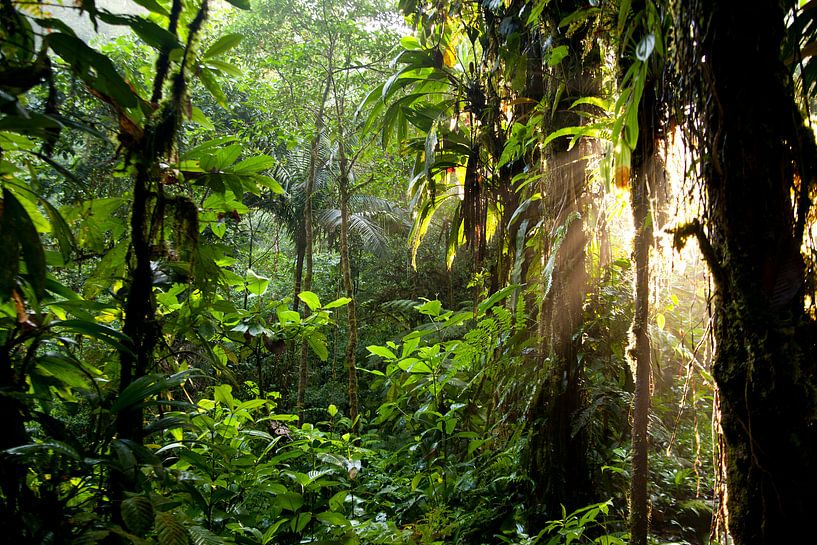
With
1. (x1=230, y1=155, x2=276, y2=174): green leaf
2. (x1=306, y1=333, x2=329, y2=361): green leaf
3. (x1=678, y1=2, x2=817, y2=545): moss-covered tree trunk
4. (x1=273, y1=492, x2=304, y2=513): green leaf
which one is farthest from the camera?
(x1=306, y1=333, x2=329, y2=361): green leaf

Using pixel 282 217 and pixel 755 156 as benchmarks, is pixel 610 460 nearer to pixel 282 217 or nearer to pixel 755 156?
pixel 755 156

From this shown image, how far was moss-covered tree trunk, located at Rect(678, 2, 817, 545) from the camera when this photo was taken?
1.00 m

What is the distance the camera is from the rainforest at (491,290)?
103cm

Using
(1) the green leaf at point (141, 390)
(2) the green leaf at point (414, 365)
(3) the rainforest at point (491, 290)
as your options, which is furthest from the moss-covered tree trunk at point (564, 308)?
(1) the green leaf at point (141, 390)

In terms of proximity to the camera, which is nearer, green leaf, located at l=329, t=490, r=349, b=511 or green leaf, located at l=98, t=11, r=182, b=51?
green leaf, located at l=98, t=11, r=182, b=51

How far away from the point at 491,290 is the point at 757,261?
8.69 feet

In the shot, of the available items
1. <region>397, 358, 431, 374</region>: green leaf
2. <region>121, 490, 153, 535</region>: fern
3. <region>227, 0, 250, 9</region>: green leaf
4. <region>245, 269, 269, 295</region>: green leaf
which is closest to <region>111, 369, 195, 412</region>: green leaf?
<region>121, 490, 153, 535</region>: fern

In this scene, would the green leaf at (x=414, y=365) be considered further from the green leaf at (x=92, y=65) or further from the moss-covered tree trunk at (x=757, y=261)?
the green leaf at (x=92, y=65)

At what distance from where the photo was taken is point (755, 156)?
1.10 metres

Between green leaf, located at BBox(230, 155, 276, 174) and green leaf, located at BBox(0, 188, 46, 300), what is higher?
green leaf, located at BBox(230, 155, 276, 174)

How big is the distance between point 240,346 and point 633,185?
2.06 m

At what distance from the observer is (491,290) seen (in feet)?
12.2

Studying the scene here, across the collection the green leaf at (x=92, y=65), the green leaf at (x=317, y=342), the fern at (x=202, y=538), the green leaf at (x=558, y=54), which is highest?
the green leaf at (x=558, y=54)

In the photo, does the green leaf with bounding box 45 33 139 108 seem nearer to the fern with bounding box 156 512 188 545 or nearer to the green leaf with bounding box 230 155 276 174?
the green leaf with bounding box 230 155 276 174
